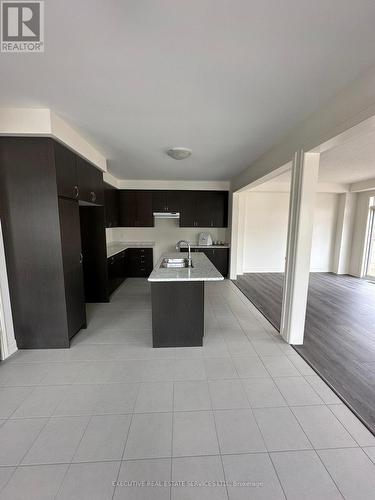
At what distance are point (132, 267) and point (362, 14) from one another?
5290mm

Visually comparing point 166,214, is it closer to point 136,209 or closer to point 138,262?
point 136,209

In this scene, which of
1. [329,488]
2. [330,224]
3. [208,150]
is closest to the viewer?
[329,488]

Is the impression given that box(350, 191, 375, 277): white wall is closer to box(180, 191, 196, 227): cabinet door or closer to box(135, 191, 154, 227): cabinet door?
box(180, 191, 196, 227): cabinet door

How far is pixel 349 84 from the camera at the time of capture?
1.61 metres

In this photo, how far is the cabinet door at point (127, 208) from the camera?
545cm

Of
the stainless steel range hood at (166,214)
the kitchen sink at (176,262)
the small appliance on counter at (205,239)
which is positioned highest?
the stainless steel range hood at (166,214)

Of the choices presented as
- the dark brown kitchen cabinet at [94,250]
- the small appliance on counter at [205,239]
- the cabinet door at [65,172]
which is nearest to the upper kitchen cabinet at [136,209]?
the small appliance on counter at [205,239]

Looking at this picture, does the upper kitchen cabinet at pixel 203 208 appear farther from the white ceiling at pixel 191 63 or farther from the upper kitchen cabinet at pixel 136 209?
the white ceiling at pixel 191 63

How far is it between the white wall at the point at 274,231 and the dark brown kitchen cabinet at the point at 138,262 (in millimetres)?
2764

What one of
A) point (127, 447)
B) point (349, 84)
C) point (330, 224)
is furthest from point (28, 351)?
point (330, 224)

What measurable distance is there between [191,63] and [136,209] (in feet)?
14.2

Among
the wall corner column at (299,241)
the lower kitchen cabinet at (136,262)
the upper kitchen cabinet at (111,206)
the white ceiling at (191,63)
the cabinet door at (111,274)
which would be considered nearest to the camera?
the white ceiling at (191,63)

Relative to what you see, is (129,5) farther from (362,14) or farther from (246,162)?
(246,162)

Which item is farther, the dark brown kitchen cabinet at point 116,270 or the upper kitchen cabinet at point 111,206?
the upper kitchen cabinet at point 111,206
